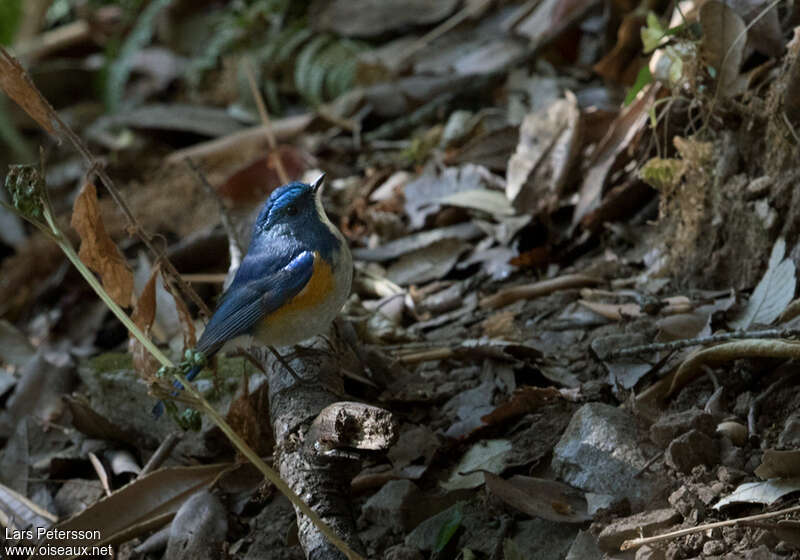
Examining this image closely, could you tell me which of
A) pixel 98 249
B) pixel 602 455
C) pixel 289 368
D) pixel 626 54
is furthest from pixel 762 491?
pixel 626 54

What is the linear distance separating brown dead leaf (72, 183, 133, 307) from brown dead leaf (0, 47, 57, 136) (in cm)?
26

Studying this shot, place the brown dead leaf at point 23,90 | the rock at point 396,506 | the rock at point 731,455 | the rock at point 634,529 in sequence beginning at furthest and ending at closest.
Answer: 1. the brown dead leaf at point 23,90
2. the rock at point 396,506
3. the rock at point 731,455
4. the rock at point 634,529

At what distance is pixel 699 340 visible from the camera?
277 cm

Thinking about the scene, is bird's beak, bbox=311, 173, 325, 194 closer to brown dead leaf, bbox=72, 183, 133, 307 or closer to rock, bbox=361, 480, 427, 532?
brown dead leaf, bbox=72, 183, 133, 307

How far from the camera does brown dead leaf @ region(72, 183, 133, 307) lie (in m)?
3.04

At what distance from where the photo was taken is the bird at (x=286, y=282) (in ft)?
10.5

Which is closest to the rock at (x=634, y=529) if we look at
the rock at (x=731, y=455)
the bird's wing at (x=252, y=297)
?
the rock at (x=731, y=455)

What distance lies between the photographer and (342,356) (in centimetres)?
343

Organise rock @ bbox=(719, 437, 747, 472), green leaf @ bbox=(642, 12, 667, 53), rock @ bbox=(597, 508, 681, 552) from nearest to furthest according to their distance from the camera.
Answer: rock @ bbox=(597, 508, 681, 552) < rock @ bbox=(719, 437, 747, 472) < green leaf @ bbox=(642, 12, 667, 53)

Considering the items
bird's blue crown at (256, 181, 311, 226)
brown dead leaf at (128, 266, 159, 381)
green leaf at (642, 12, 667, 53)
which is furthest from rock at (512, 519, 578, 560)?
green leaf at (642, 12, 667, 53)

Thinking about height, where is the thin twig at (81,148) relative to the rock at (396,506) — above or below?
above

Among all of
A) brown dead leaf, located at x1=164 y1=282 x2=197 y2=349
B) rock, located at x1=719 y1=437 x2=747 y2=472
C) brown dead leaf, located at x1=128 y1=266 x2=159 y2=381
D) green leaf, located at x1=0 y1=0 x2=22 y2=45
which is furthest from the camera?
green leaf, located at x1=0 y1=0 x2=22 y2=45

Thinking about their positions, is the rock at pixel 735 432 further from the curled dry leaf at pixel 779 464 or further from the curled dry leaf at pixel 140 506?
the curled dry leaf at pixel 140 506

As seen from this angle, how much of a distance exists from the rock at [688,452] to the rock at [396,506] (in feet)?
2.58
